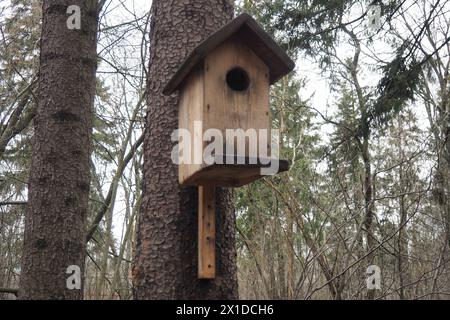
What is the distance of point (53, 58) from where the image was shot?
14.3ft

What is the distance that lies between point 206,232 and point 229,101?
0.66 meters

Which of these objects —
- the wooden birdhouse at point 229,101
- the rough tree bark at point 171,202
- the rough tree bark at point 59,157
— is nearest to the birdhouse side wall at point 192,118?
the wooden birdhouse at point 229,101

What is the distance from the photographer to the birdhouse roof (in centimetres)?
262

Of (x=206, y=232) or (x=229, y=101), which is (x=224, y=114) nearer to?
(x=229, y=101)

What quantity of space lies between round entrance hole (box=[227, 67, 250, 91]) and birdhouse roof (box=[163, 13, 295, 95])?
14 cm

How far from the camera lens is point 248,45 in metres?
2.81

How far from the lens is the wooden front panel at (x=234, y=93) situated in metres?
2.63

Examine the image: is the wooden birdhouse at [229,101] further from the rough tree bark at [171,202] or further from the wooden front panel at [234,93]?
the rough tree bark at [171,202]

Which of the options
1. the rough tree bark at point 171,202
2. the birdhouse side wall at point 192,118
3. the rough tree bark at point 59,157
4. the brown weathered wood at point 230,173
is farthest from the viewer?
the rough tree bark at point 59,157

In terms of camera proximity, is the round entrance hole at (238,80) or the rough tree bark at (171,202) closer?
the rough tree bark at (171,202)

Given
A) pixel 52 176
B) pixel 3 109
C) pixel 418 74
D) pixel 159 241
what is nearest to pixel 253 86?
pixel 159 241

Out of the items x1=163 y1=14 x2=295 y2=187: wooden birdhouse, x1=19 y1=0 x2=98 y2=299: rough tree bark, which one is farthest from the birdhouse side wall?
x1=19 y1=0 x2=98 y2=299: rough tree bark

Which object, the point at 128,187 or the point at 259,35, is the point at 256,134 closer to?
the point at 259,35
